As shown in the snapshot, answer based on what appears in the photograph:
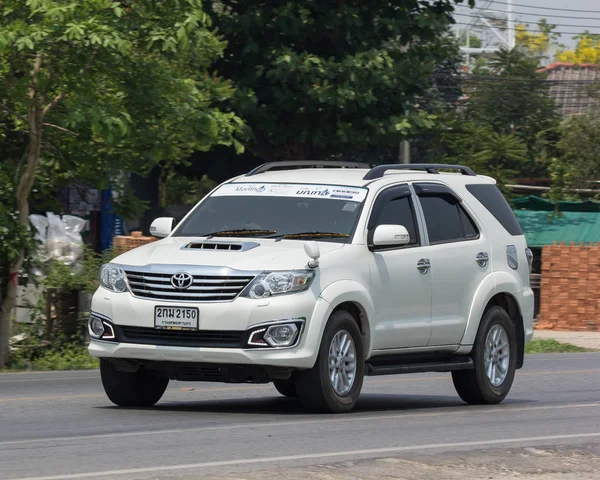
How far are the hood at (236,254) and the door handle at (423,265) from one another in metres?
0.95

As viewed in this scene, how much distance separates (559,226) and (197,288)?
22.3 metres

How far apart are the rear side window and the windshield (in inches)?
73.3

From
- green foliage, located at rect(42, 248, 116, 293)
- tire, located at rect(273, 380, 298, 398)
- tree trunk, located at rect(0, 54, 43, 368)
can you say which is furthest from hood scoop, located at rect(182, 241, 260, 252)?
green foliage, located at rect(42, 248, 116, 293)

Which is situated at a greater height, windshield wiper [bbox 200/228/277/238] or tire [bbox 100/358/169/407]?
windshield wiper [bbox 200/228/277/238]

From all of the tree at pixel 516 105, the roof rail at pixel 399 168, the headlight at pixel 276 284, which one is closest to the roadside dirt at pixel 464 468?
the headlight at pixel 276 284

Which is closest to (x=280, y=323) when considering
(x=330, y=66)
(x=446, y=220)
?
(x=446, y=220)

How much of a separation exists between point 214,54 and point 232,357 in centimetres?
934

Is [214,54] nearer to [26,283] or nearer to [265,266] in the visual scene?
[26,283]

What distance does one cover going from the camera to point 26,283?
55.2 ft

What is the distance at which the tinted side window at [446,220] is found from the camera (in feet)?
38.1

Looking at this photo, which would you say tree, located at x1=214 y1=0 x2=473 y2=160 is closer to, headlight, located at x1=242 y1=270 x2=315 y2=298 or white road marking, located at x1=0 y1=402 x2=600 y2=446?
white road marking, located at x1=0 y1=402 x2=600 y2=446

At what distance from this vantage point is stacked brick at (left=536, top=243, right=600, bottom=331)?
1062 inches

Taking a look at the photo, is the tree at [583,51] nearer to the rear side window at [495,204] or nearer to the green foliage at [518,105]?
the green foliage at [518,105]

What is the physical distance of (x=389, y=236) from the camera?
10.5 meters
